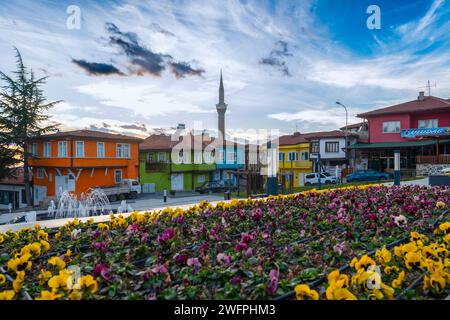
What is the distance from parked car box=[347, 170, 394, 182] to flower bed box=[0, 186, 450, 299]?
22435 millimetres

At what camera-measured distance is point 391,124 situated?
102 ft

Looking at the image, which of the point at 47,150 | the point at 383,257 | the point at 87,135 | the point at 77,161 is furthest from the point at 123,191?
the point at 383,257

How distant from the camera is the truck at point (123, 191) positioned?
25.7 meters

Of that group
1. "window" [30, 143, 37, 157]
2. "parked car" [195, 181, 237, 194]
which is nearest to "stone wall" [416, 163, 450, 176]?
"parked car" [195, 181, 237, 194]

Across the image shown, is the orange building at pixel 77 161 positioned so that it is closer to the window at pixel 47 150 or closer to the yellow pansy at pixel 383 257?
the window at pixel 47 150

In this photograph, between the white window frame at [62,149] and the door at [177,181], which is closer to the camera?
the white window frame at [62,149]

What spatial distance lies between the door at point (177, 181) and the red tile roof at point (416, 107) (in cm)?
1966

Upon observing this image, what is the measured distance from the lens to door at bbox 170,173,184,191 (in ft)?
115

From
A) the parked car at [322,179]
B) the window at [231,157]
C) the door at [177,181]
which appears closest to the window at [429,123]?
the parked car at [322,179]

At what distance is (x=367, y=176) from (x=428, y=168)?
4.60 m

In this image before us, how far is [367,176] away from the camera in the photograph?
87.7 ft
